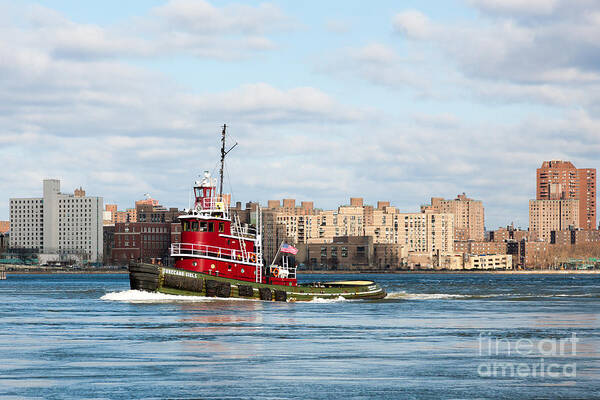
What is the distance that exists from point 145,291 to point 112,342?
1147 inches

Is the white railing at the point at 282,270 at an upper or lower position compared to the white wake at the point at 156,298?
upper

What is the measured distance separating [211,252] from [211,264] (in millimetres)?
963

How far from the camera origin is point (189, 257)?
3002 inches

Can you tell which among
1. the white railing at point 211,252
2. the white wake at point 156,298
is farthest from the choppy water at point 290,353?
the white railing at point 211,252

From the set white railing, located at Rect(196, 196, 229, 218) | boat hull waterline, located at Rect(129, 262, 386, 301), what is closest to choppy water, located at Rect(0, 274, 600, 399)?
boat hull waterline, located at Rect(129, 262, 386, 301)

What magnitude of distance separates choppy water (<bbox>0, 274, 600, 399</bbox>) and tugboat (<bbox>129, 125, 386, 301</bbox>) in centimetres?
390

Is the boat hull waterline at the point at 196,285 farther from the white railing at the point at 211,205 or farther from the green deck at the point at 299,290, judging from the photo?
the white railing at the point at 211,205

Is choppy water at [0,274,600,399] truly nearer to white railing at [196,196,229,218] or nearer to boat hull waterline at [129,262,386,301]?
boat hull waterline at [129,262,386,301]

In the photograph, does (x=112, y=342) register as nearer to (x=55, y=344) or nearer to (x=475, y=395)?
(x=55, y=344)

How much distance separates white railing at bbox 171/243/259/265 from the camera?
250ft

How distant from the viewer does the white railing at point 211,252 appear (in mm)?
76125

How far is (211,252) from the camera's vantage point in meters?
76.4

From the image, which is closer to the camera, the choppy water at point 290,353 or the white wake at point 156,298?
the choppy water at point 290,353

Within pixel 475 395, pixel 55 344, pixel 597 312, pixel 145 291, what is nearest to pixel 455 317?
pixel 597 312
